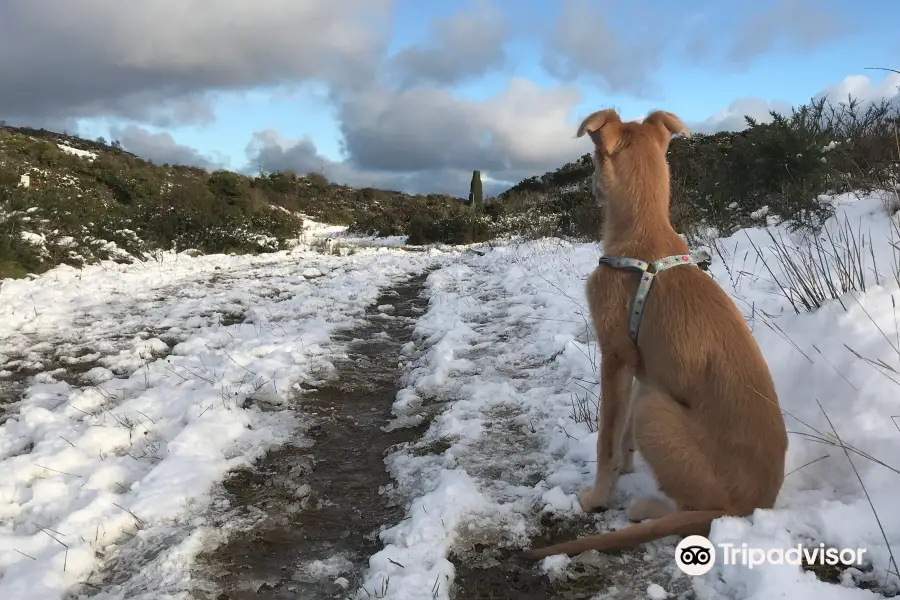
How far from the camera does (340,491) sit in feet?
10.3

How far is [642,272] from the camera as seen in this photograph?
2695 mm

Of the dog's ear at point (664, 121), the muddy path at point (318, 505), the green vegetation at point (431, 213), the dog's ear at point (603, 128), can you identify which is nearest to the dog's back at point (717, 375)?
the dog's ear at point (603, 128)

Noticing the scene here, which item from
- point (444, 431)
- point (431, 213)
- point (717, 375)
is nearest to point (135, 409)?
point (444, 431)

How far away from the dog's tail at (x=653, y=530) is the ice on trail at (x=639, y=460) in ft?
0.22

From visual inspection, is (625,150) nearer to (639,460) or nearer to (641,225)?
(641,225)

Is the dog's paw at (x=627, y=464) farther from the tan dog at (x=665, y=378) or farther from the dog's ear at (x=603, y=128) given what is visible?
the dog's ear at (x=603, y=128)

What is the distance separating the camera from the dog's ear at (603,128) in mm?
2865

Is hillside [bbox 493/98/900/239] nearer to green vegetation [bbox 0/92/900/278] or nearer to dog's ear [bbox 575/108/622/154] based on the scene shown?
green vegetation [bbox 0/92/900/278]

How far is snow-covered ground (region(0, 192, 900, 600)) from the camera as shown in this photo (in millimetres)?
2260

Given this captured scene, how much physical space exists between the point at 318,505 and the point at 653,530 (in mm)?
1812

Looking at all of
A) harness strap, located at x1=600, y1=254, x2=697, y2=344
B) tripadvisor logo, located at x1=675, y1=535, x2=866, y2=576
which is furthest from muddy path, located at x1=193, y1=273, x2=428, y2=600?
harness strap, located at x1=600, y1=254, x2=697, y2=344

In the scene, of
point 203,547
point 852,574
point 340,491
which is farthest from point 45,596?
point 852,574

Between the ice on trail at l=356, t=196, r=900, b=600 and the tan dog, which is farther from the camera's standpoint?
the tan dog

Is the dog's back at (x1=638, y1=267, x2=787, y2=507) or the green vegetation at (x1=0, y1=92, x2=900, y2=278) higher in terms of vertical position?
the green vegetation at (x1=0, y1=92, x2=900, y2=278)
